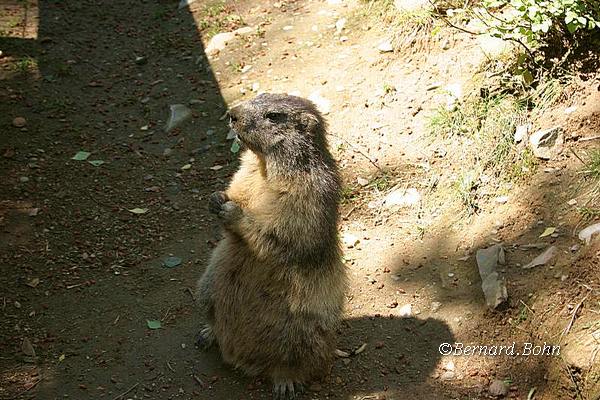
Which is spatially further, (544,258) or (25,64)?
(25,64)

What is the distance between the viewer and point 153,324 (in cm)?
561

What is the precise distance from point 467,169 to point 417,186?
490 millimetres

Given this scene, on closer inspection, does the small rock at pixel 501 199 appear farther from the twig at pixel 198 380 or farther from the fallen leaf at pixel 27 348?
the fallen leaf at pixel 27 348

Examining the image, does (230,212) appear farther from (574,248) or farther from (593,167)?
(593,167)

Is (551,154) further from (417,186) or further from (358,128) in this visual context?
(358,128)

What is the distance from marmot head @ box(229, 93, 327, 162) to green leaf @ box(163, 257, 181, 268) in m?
1.72

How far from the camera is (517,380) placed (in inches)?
194

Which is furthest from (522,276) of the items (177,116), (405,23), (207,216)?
(177,116)

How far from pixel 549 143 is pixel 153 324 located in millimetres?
3687

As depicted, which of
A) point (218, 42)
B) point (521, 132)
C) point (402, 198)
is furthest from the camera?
point (218, 42)

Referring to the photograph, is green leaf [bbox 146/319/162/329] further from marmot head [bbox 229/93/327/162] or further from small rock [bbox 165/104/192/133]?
small rock [bbox 165/104/192/133]

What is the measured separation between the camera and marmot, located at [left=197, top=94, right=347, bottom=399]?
4797 mm

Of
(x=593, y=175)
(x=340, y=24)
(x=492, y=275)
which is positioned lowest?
(x=492, y=275)

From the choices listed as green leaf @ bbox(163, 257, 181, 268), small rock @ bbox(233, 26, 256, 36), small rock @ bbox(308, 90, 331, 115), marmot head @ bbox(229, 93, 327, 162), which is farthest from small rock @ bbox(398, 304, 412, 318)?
small rock @ bbox(233, 26, 256, 36)
